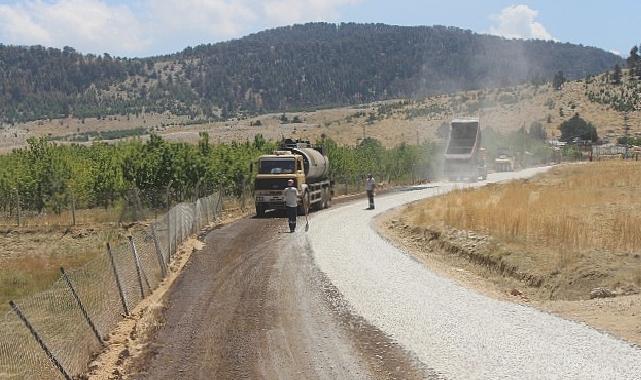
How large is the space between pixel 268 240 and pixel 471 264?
841cm

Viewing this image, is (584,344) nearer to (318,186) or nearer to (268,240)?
(268,240)

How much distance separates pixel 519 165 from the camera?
8662 centimetres

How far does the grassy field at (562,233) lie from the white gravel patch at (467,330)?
7.34ft

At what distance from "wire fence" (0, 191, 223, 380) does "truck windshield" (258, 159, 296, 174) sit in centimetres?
1457

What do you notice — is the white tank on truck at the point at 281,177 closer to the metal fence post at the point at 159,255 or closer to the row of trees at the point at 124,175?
the row of trees at the point at 124,175

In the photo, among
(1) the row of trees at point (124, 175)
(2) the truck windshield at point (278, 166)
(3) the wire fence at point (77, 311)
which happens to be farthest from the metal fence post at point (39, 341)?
(1) the row of trees at point (124, 175)

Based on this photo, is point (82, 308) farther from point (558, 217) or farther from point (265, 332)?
point (558, 217)

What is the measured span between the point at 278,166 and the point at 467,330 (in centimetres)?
2255

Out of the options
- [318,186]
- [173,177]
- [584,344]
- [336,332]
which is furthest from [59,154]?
[584,344]

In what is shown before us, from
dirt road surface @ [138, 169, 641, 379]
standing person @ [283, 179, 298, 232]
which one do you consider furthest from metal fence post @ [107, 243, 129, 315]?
standing person @ [283, 179, 298, 232]

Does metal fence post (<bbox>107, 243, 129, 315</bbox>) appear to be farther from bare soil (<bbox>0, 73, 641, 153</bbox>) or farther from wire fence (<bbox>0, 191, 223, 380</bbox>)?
bare soil (<bbox>0, 73, 641, 153</bbox>)

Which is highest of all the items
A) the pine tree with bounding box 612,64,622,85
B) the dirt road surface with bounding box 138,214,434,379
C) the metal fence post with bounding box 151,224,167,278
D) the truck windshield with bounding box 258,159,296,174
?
the pine tree with bounding box 612,64,622,85

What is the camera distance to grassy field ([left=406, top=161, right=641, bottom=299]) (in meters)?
16.1

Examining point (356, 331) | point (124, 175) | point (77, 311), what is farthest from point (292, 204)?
point (124, 175)
